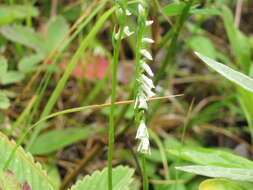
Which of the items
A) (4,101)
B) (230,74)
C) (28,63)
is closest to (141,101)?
(230,74)

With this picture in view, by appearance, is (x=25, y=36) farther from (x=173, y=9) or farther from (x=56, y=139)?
(x=173, y=9)

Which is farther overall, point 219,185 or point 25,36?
point 25,36

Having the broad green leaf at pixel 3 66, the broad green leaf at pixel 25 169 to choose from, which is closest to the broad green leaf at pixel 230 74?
the broad green leaf at pixel 25 169

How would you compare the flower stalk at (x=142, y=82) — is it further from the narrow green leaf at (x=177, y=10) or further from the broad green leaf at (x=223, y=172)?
the narrow green leaf at (x=177, y=10)

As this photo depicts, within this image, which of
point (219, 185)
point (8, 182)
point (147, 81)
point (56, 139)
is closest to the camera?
point (147, 81)

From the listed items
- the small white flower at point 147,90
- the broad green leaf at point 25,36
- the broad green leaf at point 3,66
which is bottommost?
the broad green leaf at point 25,36

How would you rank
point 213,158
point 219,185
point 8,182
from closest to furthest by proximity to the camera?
point 8,182
point 219,185
point 213,158

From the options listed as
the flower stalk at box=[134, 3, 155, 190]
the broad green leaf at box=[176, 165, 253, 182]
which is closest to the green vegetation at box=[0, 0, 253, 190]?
the broad green leaf at box=[176, 165, 253, 182]
